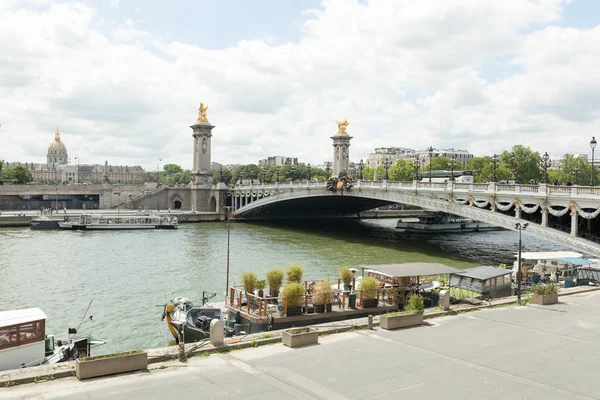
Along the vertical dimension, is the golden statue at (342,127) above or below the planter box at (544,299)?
above

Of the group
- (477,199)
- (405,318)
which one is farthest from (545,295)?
(477,199)

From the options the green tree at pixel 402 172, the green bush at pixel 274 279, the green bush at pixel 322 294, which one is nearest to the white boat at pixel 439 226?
the green tree at pixel 402 172

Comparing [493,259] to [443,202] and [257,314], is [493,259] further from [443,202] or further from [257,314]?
[257,314]

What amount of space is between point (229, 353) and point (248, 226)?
58.2m

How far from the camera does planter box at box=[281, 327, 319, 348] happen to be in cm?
1389

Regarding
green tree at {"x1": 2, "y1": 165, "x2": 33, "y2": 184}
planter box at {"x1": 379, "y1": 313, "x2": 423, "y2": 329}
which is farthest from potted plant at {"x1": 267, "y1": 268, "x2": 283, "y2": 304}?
green tree at {"x1": 2, "y1": 165, "x2": 33, "y2": 184}

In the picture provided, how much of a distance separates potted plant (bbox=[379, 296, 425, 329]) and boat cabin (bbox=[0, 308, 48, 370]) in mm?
9242

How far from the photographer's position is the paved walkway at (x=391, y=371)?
425 inches

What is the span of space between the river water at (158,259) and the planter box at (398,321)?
8451mm

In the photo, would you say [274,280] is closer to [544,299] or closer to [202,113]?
[544,299]

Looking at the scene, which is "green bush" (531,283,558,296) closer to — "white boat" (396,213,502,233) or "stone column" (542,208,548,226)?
"stone column" (542,208,548,226)

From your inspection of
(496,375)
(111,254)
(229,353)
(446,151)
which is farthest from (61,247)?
(446,151)

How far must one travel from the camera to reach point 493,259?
1683 inches

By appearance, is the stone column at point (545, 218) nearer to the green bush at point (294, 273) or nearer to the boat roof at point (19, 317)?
the green bush at point (294, 273)
